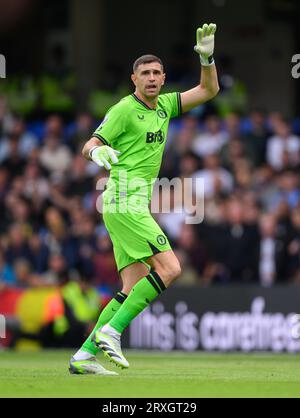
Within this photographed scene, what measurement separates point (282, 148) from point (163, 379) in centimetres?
1000

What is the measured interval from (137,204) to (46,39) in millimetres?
15435

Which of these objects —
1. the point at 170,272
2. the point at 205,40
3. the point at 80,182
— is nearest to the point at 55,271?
the point at 80,182

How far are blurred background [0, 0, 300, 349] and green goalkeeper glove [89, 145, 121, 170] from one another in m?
7.38

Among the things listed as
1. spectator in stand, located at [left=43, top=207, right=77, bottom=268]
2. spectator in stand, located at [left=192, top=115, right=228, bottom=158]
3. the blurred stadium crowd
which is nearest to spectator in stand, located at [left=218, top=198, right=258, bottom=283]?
the blurred stadium crowd

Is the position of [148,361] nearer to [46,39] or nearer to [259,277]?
[259,277]

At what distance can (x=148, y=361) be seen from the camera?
44.4 ft

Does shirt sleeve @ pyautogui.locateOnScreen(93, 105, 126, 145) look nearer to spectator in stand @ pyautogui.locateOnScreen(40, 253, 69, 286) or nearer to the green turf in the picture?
the green turf

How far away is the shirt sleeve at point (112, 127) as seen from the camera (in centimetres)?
1071

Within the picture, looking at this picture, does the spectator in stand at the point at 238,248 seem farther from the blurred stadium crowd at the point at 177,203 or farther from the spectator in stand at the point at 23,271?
the spectator in stand at the point at 23,271

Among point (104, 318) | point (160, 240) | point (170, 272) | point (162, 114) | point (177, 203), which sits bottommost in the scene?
point (104, 318)

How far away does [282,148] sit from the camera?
777 inches

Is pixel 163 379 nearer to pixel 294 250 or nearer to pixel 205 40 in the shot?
pixel 205 40

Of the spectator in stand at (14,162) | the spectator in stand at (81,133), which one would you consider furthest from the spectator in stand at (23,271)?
the spectator in stand at (81,133)

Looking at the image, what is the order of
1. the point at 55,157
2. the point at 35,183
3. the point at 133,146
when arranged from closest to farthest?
the point at 133,146 < the point at 35,183 < the point at 55,157
